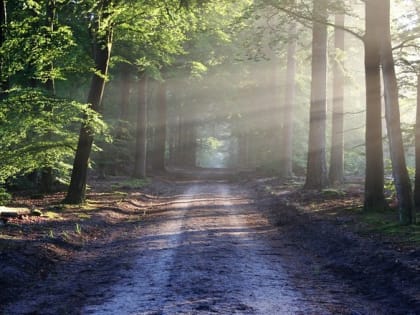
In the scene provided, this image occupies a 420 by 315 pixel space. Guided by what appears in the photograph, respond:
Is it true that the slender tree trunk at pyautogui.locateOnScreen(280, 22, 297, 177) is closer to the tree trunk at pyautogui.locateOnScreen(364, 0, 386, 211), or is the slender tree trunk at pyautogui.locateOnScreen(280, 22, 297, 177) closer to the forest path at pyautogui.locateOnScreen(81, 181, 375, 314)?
the tree trunk at pyautogui.locateOnScreen(364, 0, 386, 211)

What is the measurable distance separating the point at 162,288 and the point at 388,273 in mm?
3676

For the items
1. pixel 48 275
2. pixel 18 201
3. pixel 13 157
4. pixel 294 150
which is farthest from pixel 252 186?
pixel 48 275

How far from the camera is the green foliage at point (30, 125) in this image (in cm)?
1190

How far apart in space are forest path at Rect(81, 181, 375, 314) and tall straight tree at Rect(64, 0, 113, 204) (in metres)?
4.16

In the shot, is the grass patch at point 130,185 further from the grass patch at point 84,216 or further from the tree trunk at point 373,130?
the tree trunk at point 373,130

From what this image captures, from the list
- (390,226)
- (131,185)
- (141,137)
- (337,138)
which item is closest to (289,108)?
(337,138)

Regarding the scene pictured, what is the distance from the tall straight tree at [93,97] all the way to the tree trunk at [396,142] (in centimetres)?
876

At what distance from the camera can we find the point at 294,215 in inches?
579

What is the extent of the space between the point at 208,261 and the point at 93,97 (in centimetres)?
972

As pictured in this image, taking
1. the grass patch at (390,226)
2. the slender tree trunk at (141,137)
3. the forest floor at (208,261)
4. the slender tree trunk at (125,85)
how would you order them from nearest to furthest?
the forest floor at (208,261)
the grass patch at (390,226)
the slender tree trunk at (141,137)
the slender tree trunk at (125,85)

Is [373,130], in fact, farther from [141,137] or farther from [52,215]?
[141,137]

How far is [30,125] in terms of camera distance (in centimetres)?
1275

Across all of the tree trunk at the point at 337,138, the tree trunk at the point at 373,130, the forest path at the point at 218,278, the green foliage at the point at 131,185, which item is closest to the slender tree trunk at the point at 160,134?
the green foliage at the point at 131,185

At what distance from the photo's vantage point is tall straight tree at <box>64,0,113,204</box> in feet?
52.1
